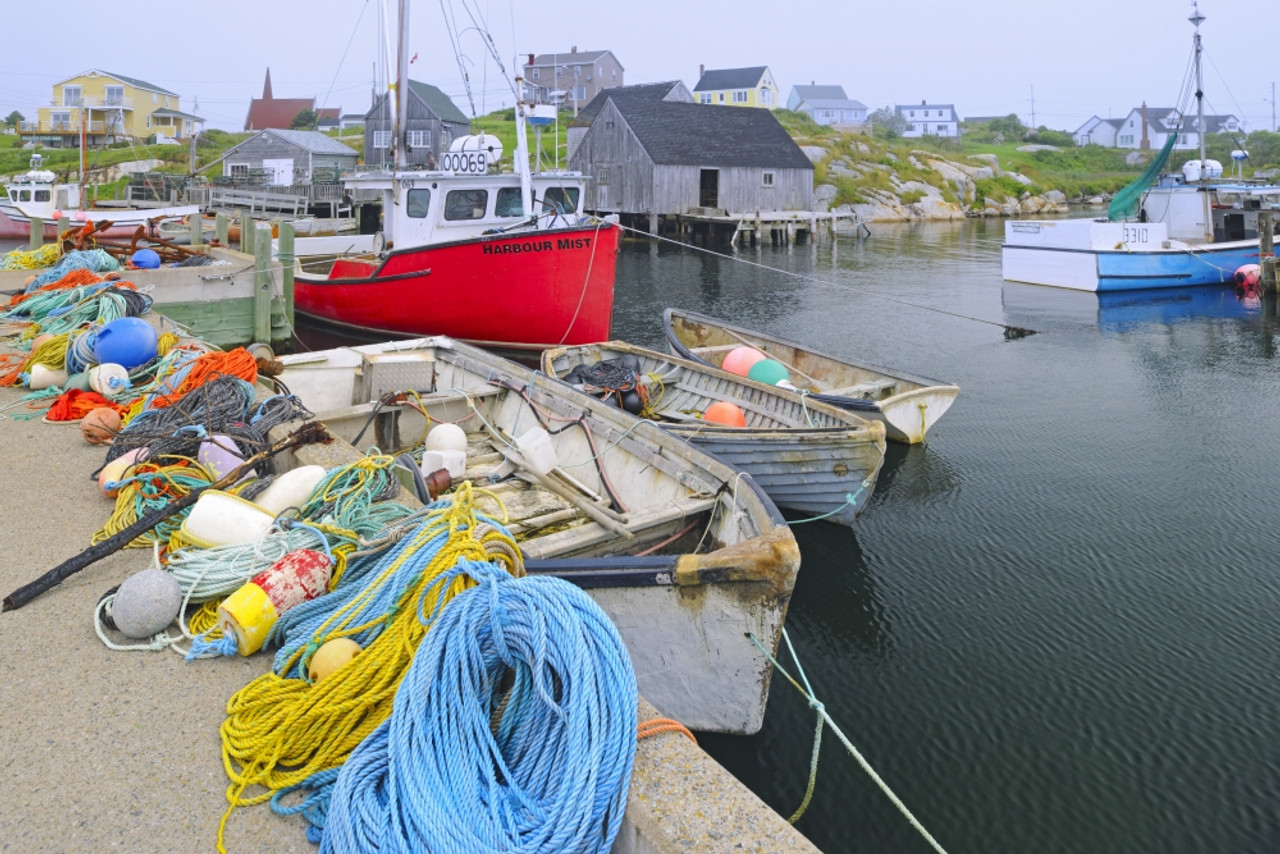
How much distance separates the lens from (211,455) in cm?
493

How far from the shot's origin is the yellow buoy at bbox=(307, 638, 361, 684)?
2994 millimetres

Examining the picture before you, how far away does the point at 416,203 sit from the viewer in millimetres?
15148

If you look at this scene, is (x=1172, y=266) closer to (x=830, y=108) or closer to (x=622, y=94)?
(x=622, y=94)

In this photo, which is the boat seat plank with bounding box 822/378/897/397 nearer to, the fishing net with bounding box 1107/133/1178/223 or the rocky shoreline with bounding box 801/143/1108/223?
the fishing net with bounding box 1107/133/1178/223

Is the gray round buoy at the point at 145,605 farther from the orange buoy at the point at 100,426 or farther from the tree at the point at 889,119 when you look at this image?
the tree at the point at 889,119

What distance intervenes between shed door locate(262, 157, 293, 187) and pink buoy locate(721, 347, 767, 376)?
38647 mm

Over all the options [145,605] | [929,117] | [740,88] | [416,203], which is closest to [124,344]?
[145,605]

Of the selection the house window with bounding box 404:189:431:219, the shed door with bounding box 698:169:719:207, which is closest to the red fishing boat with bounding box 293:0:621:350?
the house window with bounding box 404:189:431:219

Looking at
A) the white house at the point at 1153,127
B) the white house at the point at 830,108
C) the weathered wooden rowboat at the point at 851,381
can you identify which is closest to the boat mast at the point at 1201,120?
the weathered wooden rowboat at the point at 851,381

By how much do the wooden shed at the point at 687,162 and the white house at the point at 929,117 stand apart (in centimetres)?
7180

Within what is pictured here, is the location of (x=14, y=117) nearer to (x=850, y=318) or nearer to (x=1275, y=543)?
Answer: (x=850, y=318)

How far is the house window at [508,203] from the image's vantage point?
1530 cm

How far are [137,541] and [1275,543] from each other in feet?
27.8

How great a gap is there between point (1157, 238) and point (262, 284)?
73.0ft
